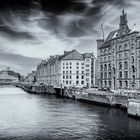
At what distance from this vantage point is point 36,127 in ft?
124

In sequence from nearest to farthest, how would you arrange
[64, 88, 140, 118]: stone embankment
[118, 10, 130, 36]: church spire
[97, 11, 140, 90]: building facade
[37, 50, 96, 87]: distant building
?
[64, 88, 140, 118]: stone embankment, [97, 11, 140, 90]: building facade, [118, 10, 130, 36]: church spire, [37, 50, 96, 87]: distant building

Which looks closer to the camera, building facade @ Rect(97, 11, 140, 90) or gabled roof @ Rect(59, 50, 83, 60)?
building facade @ Rect(97, 11, 140, 90)

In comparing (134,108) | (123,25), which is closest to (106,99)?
(134,108)

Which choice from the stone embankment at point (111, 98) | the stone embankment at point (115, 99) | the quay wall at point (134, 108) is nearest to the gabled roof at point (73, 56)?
the stone embankment at point (111, 98)

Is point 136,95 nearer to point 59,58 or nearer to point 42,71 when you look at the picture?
point 59,58

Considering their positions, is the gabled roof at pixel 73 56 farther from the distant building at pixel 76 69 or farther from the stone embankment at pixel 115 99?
the stone embankment at pixel 115 99

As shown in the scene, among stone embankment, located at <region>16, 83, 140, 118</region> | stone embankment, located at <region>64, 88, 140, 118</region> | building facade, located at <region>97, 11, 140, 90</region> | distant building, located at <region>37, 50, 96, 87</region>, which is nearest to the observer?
stone embankment, located at <region>64, 88, 140, 118</region>

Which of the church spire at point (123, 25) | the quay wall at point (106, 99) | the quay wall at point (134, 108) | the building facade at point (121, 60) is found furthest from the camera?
the church spire at point (123, 25)

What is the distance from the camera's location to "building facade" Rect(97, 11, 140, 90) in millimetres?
78938

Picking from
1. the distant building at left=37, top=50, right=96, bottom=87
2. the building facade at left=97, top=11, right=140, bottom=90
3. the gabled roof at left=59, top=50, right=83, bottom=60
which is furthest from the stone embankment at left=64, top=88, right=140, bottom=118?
the gabled roof at left=59, top=50, right=83, bottom=60

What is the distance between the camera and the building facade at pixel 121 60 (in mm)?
78938

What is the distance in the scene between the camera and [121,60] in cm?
8719

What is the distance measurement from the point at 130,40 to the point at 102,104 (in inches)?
1079

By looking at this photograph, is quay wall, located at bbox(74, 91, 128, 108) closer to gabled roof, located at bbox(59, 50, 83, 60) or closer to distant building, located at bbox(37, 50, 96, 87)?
distant building, located at bbox(37, 50, 96, 87)
